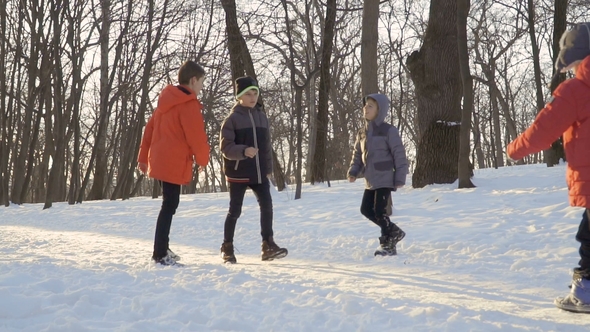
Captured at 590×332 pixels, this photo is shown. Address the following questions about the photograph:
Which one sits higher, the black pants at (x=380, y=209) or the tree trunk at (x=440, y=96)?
the tree trunk at (x=440, y=96)

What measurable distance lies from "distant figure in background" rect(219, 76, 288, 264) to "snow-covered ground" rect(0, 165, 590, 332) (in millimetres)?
265

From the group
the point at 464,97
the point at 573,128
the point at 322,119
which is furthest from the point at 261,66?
the point at 573,128

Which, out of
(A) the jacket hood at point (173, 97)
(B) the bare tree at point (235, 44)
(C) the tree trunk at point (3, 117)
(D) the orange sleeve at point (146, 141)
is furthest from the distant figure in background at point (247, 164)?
(C) the tree trunk at point (3, 117)

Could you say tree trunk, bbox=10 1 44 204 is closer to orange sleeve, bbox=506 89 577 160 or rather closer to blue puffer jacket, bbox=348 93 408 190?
blue puffer jacket, bbox=348 93 408 190

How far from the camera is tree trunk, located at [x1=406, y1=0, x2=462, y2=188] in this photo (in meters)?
11.1

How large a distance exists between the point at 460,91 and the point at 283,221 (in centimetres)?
451

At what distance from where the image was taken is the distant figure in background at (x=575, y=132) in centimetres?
338

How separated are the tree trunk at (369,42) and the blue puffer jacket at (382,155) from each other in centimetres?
296

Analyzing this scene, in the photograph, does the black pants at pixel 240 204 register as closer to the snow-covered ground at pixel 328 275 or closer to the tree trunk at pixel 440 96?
the snow-covered ground at pixel 328 275

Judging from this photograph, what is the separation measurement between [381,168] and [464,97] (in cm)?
491

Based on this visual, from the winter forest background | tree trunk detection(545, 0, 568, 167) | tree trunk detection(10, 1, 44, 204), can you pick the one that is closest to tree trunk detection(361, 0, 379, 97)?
the winter forest background

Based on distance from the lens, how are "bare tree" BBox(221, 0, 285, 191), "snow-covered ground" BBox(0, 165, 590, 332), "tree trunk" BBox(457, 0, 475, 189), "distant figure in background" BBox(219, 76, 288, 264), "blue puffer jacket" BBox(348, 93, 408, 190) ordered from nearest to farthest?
"snow-covered ground" BBox(0, 165, 590, 332) < "distant figure in background" BBox(219, 76, 288, 264) < "blue puffer jacket" BBox(348, 93, 408, 190) < "tree trunk" BBox(457, 0, 475, 189) < "bare tree" BBox(221, 0, 285, 191)

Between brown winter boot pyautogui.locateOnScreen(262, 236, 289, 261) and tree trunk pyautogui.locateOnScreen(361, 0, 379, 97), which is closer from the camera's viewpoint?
brown winter boot pyautogui.locateOnScreen(262, 236, 289, 261)

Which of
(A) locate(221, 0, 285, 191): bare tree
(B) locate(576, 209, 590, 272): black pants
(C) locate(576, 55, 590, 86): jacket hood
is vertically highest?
(A) locate(221, 0, 285, 191): bare tree
